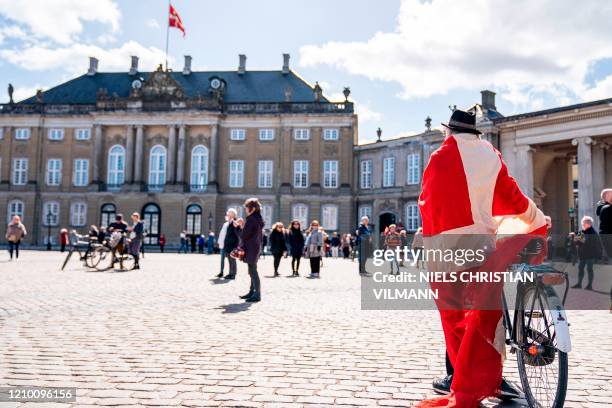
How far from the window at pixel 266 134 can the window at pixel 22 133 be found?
2057cm

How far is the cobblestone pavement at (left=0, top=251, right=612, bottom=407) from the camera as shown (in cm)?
419

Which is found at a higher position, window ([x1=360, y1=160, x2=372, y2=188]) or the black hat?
window ([x1=360, y1=160, x2=372, y2=188])

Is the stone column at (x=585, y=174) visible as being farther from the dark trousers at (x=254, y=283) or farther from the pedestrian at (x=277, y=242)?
the dark trousers at (x=254, y=283)

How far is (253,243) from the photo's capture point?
1052 cm

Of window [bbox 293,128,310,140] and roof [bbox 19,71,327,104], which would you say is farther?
roof [bbox 19,71,327,104]

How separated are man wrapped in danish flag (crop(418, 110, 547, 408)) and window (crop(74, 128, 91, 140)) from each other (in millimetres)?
49389

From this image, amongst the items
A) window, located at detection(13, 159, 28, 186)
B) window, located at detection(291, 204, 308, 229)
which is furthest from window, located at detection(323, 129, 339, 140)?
window, located at detection(13, 159, 28, 186)

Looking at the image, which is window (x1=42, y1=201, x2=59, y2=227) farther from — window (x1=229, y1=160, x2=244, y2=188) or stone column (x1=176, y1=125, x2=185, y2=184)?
window (x1=229, y1=160, x2=244, y2=188)

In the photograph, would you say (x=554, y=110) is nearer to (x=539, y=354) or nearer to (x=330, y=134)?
(x=330, y=134)

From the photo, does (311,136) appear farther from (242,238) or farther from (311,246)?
(242,238)

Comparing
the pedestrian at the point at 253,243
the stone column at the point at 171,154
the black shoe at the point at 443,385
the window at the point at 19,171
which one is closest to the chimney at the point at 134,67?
the stone column at the point at 171,154

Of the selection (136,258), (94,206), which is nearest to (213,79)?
(94,206)

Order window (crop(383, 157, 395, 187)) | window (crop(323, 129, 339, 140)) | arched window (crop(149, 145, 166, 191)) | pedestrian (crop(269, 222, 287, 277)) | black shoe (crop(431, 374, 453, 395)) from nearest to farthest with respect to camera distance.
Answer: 1. black shoe (crop(431, 374, 453, 395))
2. pedestrian (crop(269, 222, 287, 277))
3. window (crop(383, 157, 395, 187))
4. window (crop(323, 129, 339, 140))
5. arched window (crop(149, 145, 166, 191))

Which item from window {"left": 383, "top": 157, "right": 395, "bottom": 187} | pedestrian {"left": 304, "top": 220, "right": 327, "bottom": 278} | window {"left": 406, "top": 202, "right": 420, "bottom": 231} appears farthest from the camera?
window {"left": 383, "top": 157, "right": 395, "bottom": 187}
